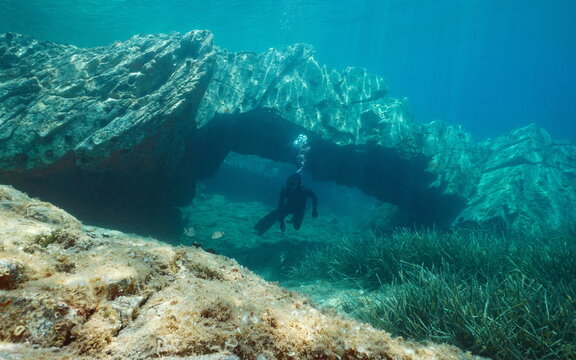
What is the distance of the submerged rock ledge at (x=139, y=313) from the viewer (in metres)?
1.27

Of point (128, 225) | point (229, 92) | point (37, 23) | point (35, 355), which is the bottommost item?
point (128, 225)

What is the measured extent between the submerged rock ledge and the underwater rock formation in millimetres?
4778

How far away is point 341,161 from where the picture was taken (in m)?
10.9

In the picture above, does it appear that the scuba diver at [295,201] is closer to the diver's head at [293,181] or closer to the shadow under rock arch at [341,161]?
the diver's head at [293,181]

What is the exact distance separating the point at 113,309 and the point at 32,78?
27.4 feet

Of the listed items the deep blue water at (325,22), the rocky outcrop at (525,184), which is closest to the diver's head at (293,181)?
the rocky outcrop at (525,184)

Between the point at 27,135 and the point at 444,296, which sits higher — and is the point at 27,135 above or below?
above

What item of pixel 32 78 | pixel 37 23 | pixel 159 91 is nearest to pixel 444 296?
pixel 159 91

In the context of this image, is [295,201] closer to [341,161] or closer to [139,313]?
[341,161]

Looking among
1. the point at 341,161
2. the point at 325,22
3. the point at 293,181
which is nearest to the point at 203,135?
the point at 293,181

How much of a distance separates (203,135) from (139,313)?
310 inches

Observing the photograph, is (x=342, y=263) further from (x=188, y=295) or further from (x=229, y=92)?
(x=229, y=92)

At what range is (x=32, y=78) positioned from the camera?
697cm

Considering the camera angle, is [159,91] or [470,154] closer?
[159,91]
